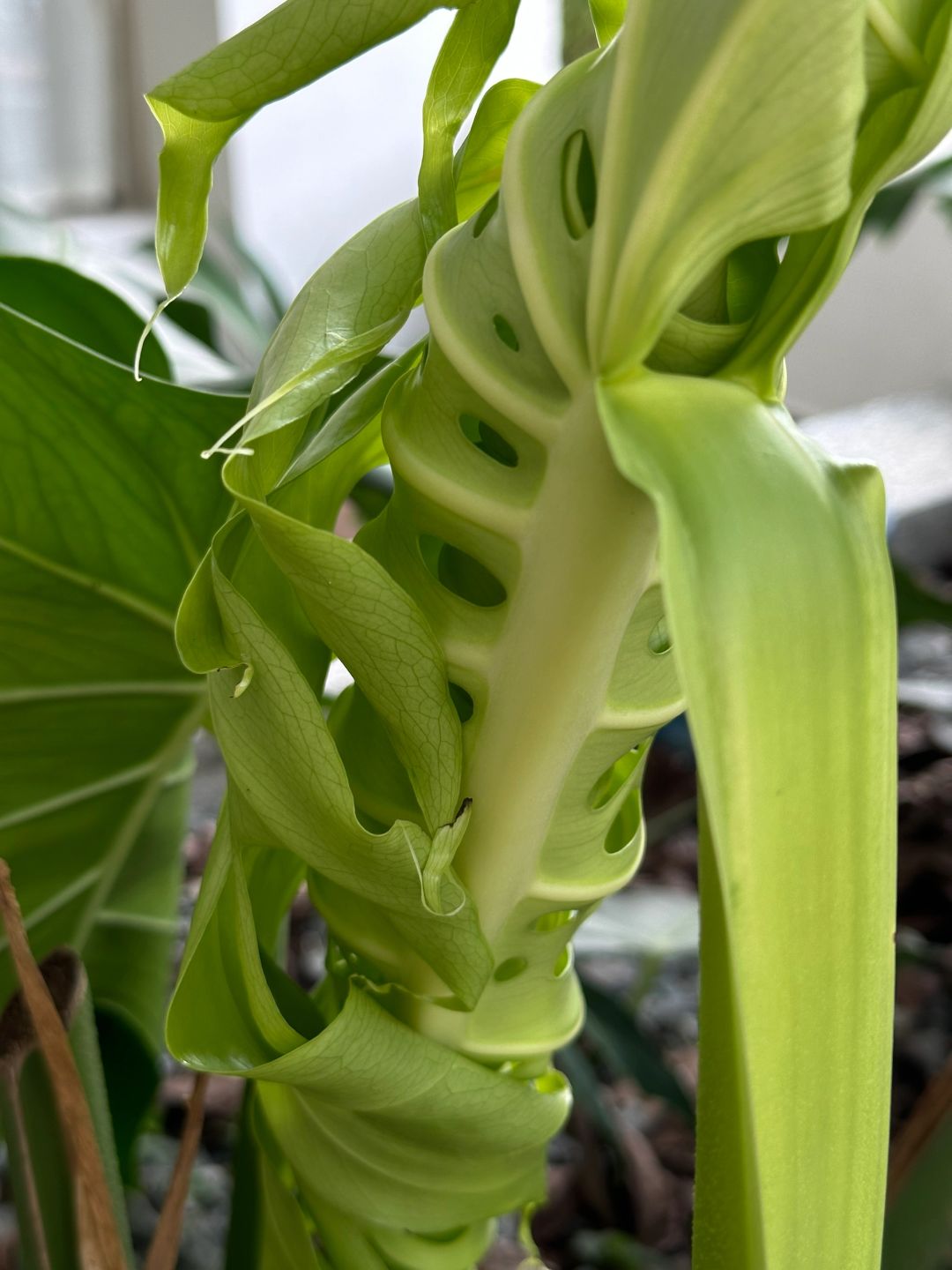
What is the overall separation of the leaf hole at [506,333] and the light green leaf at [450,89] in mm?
22

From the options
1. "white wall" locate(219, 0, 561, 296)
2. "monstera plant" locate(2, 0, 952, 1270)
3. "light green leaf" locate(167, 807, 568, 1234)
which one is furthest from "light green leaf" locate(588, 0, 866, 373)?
"white wall" locate(219, 0, 561, 296)

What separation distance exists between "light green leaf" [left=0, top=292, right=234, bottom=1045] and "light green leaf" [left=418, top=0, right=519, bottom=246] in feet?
0.30

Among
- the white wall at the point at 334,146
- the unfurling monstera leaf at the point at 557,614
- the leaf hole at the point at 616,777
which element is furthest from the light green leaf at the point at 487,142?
the white wall at the point at 334,146

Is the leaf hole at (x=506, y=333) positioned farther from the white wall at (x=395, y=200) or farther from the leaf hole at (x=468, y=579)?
the white wall at (x=395, y=200)

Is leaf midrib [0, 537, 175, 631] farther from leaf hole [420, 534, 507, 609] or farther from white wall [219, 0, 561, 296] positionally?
white wall [219, 0, 561, 296]

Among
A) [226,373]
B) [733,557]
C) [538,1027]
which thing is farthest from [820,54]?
[226,373]

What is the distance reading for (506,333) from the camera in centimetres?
18

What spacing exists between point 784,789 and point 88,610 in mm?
217

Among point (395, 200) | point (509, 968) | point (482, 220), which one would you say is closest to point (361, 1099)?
point (509, 968)

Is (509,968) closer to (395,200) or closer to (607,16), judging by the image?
(607,16)

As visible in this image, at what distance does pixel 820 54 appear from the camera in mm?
129

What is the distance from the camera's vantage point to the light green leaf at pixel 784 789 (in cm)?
13

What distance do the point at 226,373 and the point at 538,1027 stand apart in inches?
14.2

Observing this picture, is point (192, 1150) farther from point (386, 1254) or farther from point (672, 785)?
point (672, 785)
